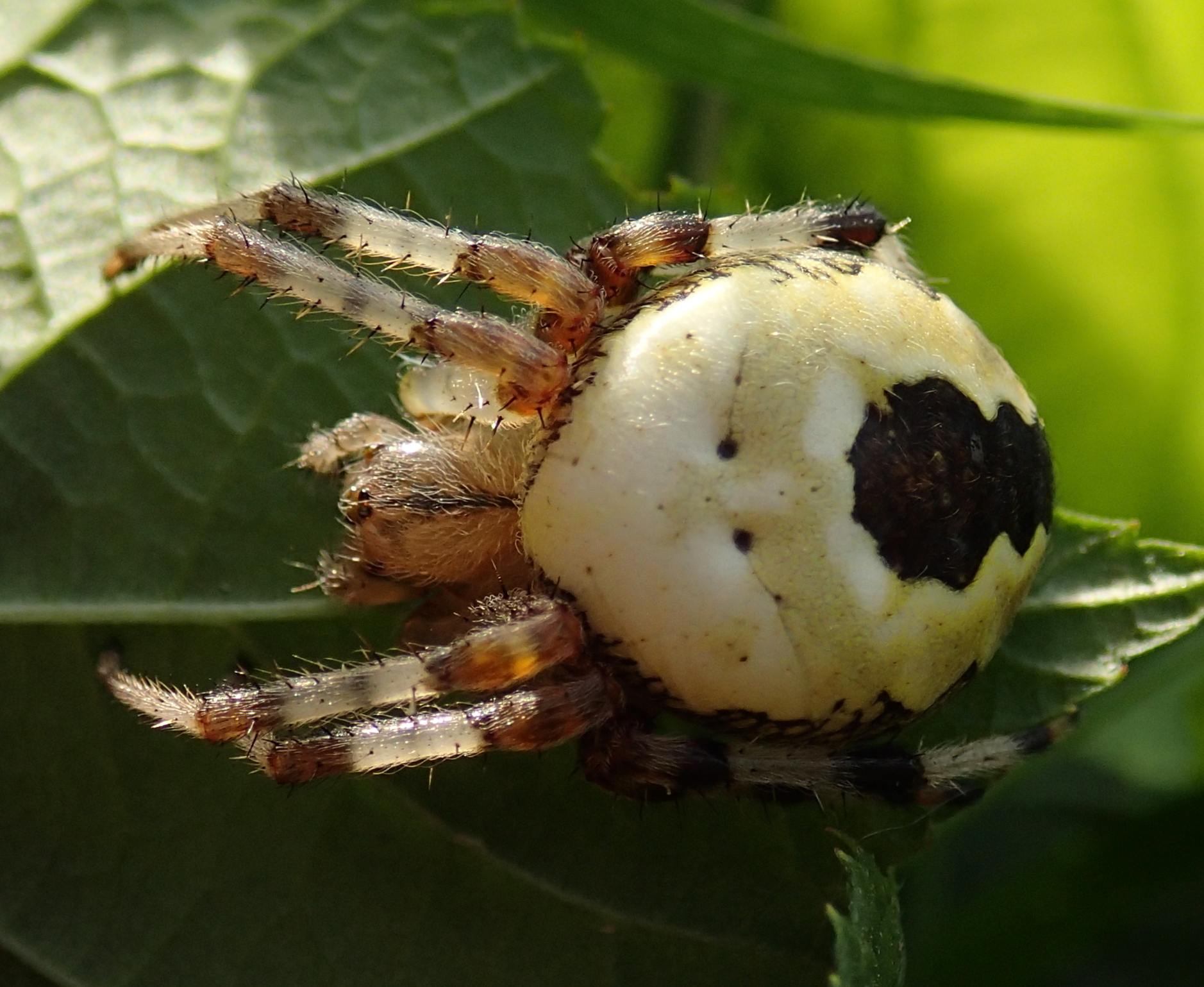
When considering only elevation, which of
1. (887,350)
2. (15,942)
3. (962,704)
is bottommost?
(15,942)

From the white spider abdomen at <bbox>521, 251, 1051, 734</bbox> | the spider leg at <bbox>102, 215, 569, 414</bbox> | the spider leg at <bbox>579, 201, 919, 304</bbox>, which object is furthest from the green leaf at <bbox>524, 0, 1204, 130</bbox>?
the spider leg at <bbox>102, 215, 569, 414</bbox>

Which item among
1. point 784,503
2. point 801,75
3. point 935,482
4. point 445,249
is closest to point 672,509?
point 784,503

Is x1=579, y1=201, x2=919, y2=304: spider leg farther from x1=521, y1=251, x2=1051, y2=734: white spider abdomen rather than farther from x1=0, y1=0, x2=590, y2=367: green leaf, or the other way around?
x1=0, y1=0, x2=590, y2=367: green leaf

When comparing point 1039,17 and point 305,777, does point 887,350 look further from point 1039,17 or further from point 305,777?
point 1039,17

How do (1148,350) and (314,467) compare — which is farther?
(1148,350)

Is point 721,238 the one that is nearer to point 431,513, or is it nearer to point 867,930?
point 431,513

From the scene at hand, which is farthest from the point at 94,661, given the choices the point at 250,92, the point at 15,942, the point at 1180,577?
the point at 1180,577
